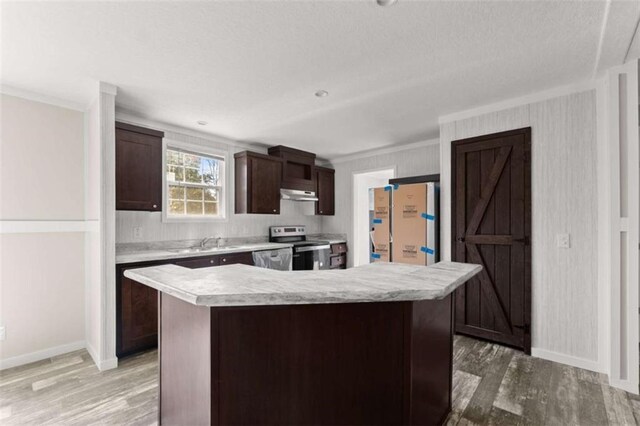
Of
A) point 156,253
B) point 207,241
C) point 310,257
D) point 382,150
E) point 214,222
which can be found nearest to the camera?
point 156,253

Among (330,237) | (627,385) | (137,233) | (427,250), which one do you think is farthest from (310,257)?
(627,385)

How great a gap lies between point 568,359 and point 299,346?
8.99 feet

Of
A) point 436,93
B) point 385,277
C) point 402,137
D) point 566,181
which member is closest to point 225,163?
point 402,137

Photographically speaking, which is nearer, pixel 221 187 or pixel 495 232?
pixel 495 232

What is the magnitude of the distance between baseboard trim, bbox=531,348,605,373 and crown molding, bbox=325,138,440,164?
286cm

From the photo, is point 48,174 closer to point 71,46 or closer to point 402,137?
point 71,46

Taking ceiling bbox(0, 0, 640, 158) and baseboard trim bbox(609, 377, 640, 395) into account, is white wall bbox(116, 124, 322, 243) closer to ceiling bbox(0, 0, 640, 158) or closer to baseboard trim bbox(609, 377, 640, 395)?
ceiling bbox(0, 0, 640, 158)

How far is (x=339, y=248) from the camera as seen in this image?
553cm

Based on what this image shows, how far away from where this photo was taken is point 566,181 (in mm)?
2721

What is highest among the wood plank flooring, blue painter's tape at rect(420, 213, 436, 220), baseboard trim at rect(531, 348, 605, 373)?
blue painter's tape at rect(420, 213, 436, 220)

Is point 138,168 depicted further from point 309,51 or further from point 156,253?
point 309,51

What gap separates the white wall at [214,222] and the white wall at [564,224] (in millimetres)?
3519

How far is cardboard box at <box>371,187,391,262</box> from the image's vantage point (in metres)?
3.98

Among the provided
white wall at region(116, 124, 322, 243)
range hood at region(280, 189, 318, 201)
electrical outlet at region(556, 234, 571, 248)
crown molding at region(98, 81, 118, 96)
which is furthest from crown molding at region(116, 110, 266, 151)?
electrical outlet at region(556, 234, 571, 248)
